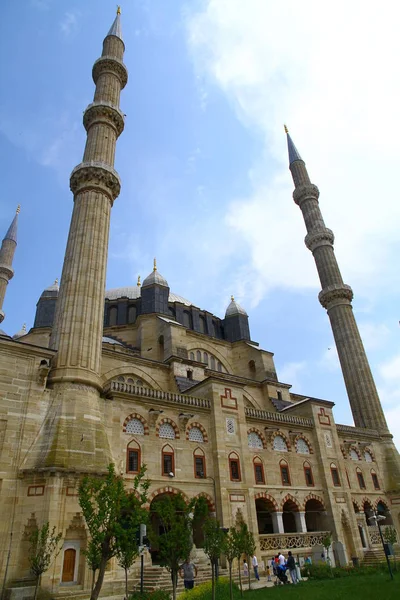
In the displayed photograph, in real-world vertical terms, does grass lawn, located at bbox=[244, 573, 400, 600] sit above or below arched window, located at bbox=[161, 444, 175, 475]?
below

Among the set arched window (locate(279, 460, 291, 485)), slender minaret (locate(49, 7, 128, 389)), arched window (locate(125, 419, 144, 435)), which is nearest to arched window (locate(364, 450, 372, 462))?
arched window (locate(279, 460, 291, 485))

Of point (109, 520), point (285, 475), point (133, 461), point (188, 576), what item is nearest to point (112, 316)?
point (133, 461)

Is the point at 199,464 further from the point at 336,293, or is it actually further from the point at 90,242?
the point at 336,293

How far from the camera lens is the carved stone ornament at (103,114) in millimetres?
24969

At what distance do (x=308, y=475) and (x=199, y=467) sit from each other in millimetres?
7285

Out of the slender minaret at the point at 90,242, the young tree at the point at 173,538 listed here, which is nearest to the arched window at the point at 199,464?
the slender minaret at the point at 90,242

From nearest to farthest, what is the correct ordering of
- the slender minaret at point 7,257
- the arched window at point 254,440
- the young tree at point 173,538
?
the young tree at point 173,538
the arched window at point 254,440
the slender minaret at point 7,257

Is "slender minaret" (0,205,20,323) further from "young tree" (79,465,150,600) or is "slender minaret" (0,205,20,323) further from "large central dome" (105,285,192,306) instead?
"young tree" (79,465,150,600)

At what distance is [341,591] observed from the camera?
1120 centimetres

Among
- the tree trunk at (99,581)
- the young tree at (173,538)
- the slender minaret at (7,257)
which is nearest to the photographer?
the tree trunk at (99,581)

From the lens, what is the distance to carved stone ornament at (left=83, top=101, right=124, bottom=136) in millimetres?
24969

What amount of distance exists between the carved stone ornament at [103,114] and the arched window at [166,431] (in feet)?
56.4

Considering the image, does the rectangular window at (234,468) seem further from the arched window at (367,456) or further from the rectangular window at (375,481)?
the rectangular window at (375,481)

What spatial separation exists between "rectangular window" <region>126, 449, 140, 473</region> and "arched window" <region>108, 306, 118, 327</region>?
1449 centimetres
